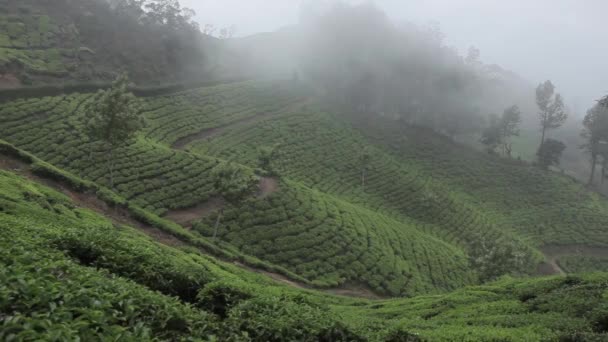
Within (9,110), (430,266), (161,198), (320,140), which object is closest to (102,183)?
(161,198)

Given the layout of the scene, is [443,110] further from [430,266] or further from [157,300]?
[157,300]

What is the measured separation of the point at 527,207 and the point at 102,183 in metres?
50.9

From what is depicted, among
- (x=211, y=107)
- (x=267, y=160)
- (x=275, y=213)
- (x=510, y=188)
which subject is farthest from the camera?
(x=510, y=188)

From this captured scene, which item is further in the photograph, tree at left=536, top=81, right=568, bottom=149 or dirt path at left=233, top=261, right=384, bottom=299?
tree at left=536, top=81, right=568, bottom=149

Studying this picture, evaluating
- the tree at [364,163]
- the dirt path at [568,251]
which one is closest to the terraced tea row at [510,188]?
the dirt path at [568,251]

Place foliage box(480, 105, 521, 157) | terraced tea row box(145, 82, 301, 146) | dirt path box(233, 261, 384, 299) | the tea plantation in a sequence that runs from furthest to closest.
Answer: foliage box(480, 105, 521, 157) → terraced tea row box(145, 82, 301, 146) → dirt path box(233, 261, 384, 299) → the tea plantation

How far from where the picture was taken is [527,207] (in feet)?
182

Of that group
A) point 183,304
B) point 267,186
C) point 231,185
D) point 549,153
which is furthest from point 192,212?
point 549,153

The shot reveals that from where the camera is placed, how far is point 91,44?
201 ft

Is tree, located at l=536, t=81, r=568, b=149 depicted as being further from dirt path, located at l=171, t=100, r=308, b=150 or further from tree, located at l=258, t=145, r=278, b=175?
tree, located at l=258, t=145, r=278, b=175

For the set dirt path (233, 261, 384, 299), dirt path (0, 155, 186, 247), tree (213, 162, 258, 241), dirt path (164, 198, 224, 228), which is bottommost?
dirt path (233, 261, 384, 299)

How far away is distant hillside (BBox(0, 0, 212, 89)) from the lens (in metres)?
48.7

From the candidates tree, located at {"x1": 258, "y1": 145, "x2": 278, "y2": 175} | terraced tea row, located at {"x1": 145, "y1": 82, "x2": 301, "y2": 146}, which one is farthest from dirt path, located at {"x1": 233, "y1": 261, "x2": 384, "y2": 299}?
terraced tea row, located at {"x1": 145, "y1": 82, "x2": 301, "y2": 146}

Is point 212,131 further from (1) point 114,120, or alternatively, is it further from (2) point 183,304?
(2) point 183,304
